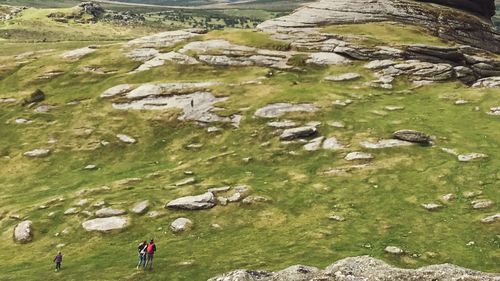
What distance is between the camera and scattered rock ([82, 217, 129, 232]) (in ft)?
179

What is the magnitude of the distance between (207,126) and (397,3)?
68.8m

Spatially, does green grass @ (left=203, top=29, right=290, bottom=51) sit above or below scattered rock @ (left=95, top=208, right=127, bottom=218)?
above

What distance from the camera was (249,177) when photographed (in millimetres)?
63812

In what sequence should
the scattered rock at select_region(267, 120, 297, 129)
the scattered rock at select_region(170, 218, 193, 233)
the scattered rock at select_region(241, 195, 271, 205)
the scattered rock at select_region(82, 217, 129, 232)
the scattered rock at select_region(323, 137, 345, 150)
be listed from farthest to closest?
the scattered rock at select_region(267, 120, 297, 129) < the scattered rock at select_region(323, 137, 345, 150) < the scattered rock at select_region(241, 195, 271, 205) < the scattered rock at select_region(82, 217, 129, 232) < the scattered rock at select_region(170, 218, 193, 233)

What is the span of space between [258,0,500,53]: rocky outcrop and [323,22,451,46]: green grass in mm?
3458

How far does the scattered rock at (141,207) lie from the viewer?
5672cm

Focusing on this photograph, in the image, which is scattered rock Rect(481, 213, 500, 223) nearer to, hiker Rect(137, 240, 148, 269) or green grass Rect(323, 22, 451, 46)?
hiker Rect(137, 240, 148, 269)

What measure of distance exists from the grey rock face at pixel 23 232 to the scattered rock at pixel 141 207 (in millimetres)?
11340

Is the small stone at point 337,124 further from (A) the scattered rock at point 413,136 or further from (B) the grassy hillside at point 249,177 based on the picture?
(A) the scattered rock at point 413,136

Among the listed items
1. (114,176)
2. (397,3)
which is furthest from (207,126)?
(397,3)

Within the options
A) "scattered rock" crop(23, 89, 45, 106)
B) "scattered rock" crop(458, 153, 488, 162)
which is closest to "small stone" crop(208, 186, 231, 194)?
"scattered rock" crop(458, 153, 488, 162)

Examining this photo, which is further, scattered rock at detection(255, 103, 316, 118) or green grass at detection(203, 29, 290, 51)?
green grass at detection(203, 29, 290, 51)

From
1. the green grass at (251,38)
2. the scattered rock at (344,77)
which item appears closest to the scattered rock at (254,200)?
the scattered rock at (344,77)

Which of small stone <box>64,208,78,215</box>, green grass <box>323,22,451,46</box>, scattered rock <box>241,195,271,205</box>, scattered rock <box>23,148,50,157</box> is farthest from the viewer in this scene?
green grass <box>323,22,451,46</box>
